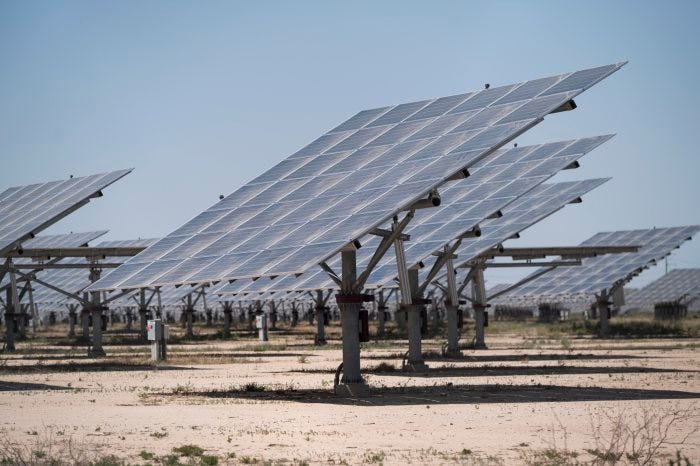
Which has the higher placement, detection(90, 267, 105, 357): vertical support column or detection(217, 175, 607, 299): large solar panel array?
detection(217, 175, 607, 299): large solar panel array

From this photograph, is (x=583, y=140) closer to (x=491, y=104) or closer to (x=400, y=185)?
(x=491, y=104)

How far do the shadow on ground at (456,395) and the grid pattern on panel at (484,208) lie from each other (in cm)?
873

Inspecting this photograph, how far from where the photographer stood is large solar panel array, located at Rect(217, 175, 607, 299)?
138 feet

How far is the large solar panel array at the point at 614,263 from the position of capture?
71.0 meters

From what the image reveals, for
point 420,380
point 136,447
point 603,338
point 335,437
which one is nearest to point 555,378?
point 420,380

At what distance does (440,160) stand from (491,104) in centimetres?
439

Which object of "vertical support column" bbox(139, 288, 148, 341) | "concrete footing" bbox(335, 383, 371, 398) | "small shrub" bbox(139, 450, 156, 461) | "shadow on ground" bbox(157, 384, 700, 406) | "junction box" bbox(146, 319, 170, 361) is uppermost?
"vertical support column" bbox(139, 288, 148, 341)

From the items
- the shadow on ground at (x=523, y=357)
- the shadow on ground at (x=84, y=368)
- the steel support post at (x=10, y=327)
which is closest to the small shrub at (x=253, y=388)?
the shadow on ground at (x=84, y=368)

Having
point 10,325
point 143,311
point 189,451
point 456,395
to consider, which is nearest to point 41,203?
point 10,325

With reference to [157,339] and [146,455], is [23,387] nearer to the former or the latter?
[157,339]

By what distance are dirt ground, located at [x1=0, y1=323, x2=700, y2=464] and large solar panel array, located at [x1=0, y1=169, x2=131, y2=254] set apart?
182 inches

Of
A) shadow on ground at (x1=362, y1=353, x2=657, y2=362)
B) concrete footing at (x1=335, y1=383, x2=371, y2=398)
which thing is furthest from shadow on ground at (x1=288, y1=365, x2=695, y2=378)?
concrete footing at (x1=335, y1=383, x2=371, y2=398)

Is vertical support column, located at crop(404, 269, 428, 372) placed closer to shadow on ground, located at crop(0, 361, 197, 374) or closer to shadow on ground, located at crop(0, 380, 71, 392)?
shadow on ground, located at crop(0, 361, 197, 374)

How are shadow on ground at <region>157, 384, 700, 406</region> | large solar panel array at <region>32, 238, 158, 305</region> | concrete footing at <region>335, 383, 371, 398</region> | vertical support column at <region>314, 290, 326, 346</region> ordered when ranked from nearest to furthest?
1. shadow on ground at <region>157, 384, 700, 406</region>
2. concrete footing at <region>335, 383, 371, 398</region>
3. vertical support column at <region>314, 290, 326, 346</region>
4. large solar panel array at <region>32, 238, 158, 305</region>
